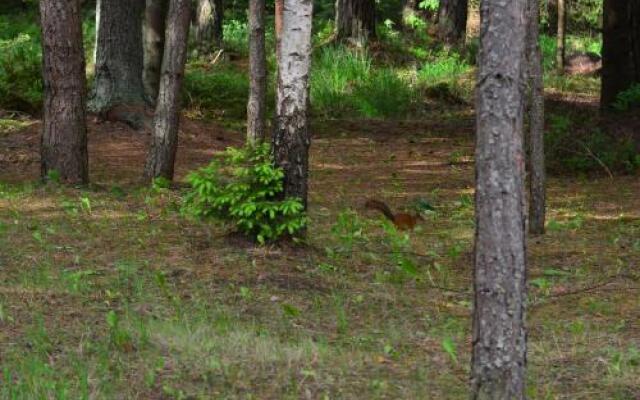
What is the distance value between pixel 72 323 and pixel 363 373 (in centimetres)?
201

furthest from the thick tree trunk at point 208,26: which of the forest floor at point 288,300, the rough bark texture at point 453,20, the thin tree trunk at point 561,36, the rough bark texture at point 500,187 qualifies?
the rough bark texture at point 500,187

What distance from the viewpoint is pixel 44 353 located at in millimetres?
6520

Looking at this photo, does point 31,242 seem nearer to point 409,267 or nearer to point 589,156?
point 409,267

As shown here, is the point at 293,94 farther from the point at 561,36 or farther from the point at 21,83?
the point at 561,36

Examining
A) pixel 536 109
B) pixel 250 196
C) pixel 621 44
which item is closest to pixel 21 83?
pixel 621 44

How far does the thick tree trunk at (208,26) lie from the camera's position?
26453 mm

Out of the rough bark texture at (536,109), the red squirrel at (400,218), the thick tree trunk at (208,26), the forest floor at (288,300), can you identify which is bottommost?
the forest floor at (288,300)

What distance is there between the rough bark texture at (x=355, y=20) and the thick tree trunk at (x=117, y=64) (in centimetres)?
1084

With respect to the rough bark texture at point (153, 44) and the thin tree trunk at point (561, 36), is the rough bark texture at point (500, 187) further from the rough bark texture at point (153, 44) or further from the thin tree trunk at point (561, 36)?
the thin tree trunk at point (561, 36)

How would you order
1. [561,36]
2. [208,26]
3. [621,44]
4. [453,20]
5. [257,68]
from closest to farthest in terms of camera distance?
[257,68] → [621,44] → [561,36] → [208,26] → [453,20]

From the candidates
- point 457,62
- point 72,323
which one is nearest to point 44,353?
point 72,323

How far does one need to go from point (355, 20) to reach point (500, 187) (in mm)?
22347

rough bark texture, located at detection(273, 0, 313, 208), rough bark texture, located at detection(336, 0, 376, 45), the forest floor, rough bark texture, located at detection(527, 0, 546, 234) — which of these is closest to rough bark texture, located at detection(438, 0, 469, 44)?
rough bark texture, located at detection(336, 0, 376, 45)

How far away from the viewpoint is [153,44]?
17.9 meters
